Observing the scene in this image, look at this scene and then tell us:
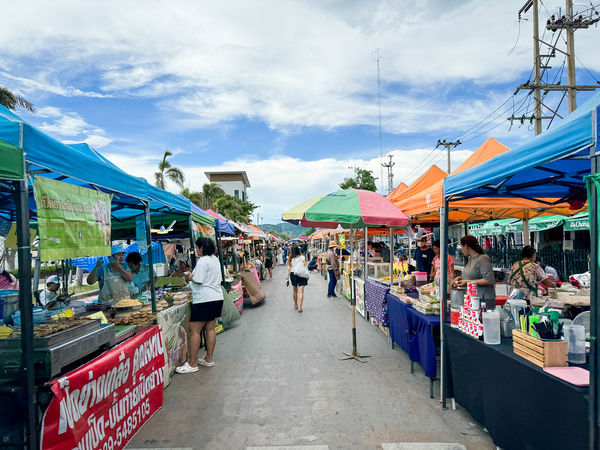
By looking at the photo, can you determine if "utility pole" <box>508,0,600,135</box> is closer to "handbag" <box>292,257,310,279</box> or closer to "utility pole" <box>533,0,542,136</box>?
"utility pole" <box>533,0,542,136</box>

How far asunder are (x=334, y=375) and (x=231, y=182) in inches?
3647

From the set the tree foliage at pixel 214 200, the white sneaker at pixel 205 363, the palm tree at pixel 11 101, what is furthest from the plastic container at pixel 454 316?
the tree foliage at pixel 214 200

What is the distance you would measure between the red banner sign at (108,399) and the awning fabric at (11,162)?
143 centimetres

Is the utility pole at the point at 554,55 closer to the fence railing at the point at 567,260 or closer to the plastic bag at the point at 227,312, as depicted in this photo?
the fence railing at the point at 567,260

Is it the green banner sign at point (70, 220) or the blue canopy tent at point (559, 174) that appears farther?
the green banner sign at point (70, 220)

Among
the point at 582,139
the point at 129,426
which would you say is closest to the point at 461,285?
the point at 582,139

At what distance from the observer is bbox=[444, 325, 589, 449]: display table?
2.46 metres

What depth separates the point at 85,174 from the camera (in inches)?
131

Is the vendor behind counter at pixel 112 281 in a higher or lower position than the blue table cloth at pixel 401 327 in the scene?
higher

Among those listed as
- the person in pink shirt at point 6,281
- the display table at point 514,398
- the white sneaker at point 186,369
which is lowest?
the white sneaker at point 186,369

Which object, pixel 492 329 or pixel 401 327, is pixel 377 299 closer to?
pixel 401 327

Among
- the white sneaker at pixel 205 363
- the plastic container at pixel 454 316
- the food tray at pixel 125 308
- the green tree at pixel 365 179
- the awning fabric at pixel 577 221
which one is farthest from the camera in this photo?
the green tree at pixel 365 179

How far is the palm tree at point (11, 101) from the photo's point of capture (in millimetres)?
17483

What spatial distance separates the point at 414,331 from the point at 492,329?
6.30 feet
